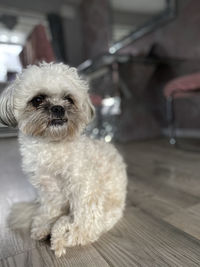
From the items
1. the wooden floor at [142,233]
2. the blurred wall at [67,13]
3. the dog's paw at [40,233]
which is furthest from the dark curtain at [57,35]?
the dog's paw at [40,233]

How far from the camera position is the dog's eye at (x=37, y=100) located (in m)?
0.75

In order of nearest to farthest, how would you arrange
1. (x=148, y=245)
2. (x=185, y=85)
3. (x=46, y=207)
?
1. (x=148, y=245)
2. (x=46, y=207)
3. (x=185, y=85)

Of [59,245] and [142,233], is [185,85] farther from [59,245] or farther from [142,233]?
[59,245]

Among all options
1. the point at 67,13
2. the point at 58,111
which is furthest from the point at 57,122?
the point at 67,13

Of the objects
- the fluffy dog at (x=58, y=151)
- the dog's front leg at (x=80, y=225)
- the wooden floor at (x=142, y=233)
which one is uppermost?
the fluffy dog at (x=58, y=151)

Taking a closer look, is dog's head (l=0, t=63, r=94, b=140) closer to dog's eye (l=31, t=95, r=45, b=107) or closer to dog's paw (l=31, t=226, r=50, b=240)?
dog's eye (l=31, t=95, r=45, b=107)

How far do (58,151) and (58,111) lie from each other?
13cm

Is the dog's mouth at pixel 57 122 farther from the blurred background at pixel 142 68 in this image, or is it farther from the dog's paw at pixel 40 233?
the blurred background at pixel 142 68

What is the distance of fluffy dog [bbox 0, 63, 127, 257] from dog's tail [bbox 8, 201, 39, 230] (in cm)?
6

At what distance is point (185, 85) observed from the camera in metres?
1.83

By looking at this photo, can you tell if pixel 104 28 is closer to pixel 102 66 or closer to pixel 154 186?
pixel 102 66

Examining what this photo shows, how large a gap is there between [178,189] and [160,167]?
1.47 ft

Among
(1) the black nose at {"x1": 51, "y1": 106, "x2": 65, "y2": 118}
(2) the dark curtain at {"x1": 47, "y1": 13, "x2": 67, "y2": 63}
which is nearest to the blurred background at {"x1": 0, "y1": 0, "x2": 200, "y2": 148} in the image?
(1) the black nose at {"x1": 51, "y1": 106, "x2": 65, "y2": 118}

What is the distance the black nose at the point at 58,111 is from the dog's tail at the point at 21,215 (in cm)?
44
